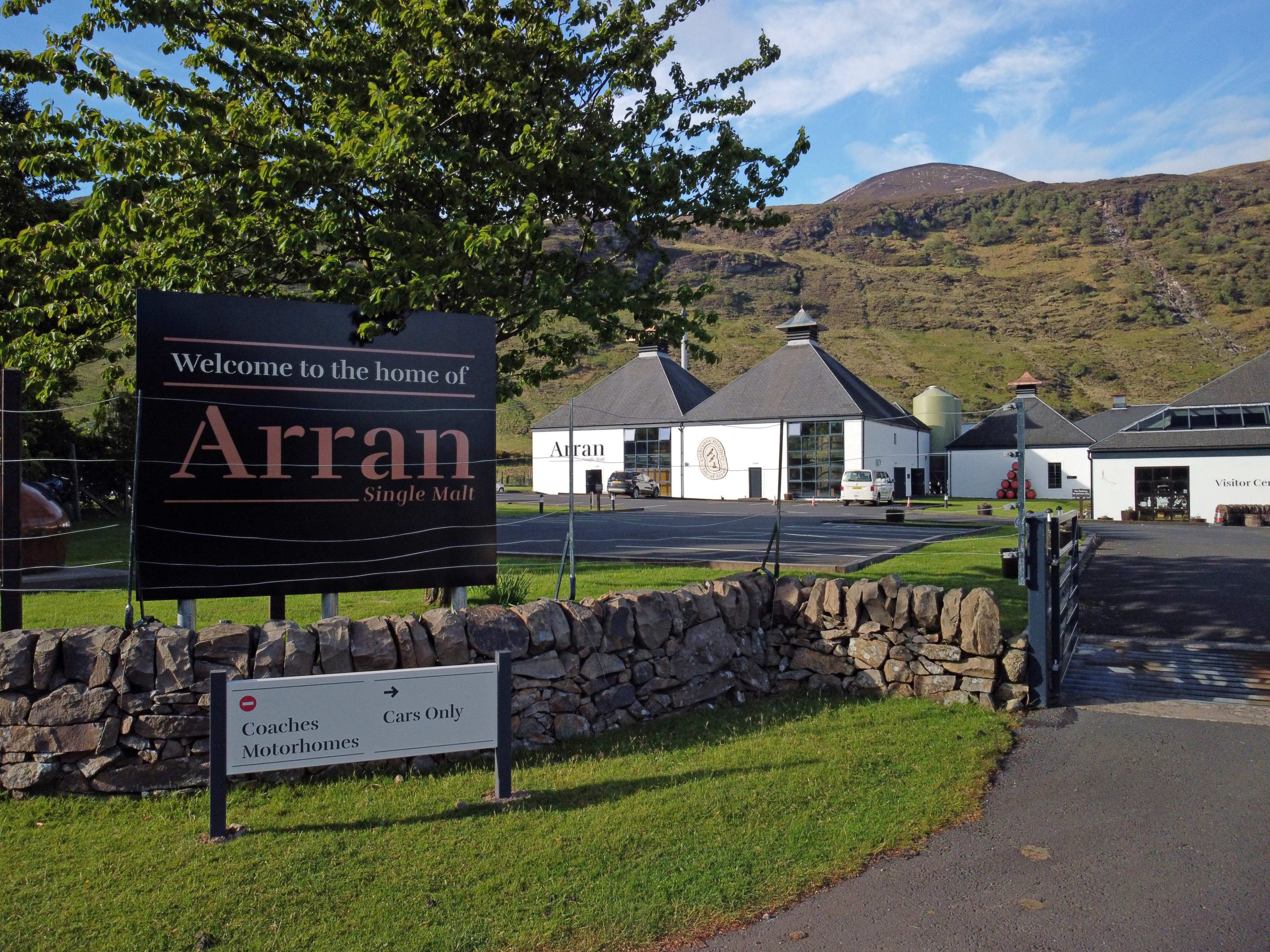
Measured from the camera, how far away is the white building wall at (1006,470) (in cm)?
5472

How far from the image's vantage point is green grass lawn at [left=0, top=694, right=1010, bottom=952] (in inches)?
161

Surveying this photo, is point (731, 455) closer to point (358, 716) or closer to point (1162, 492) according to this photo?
point (1162, 492)

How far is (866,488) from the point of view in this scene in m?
41.9

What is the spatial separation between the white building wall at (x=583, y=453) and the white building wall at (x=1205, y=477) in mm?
27494

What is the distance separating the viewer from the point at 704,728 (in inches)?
283

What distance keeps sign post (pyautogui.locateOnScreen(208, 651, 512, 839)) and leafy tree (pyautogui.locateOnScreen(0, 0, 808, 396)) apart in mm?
3674

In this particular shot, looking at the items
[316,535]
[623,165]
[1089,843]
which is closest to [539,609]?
[316,535]

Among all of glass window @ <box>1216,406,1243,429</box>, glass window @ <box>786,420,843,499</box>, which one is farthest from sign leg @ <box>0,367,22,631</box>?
glass window @ <box>1216,406,1243,429</box>

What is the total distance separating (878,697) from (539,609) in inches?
132

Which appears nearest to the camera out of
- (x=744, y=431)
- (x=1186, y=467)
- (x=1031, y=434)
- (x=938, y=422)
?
(x=1186, y=467)

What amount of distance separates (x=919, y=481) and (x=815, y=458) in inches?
374

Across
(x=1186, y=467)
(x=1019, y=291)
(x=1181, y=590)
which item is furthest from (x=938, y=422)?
(x=1019, y=291)

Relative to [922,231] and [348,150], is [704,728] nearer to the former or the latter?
[348,150]

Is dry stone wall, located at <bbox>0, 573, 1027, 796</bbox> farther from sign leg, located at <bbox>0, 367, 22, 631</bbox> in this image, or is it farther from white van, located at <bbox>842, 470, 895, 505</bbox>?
white van, located at <bbox>842, 470, 895, 505</bbox>
